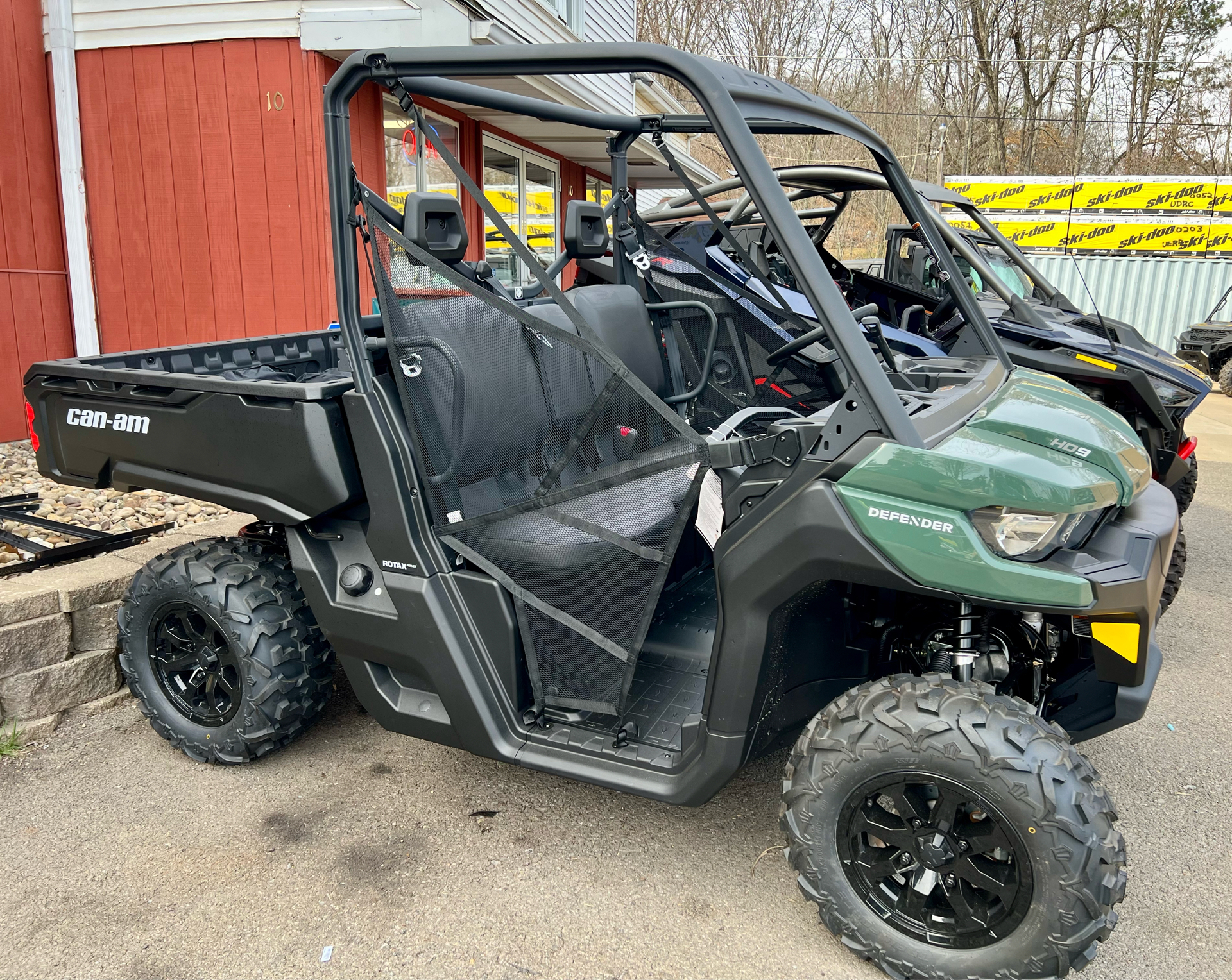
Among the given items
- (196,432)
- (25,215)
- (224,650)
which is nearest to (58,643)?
(224,650)

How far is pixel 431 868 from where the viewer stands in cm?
263

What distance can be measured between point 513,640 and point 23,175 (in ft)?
20.5

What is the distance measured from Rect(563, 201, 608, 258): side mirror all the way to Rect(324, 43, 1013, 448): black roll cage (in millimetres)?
357

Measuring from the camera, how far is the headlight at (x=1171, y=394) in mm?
5230

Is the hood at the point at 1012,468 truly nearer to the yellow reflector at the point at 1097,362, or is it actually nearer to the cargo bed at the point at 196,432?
the cargo bed at the point at 196,432

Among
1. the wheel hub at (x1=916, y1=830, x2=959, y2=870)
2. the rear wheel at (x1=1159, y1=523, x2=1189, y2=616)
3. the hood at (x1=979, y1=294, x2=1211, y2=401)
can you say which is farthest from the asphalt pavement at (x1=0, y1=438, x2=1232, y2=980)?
the hood at (x1=979, y1=294, x2=1211, y2=401)

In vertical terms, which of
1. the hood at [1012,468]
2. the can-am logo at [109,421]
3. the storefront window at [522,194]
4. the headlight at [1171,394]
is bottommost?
the headlight at [1171,394]

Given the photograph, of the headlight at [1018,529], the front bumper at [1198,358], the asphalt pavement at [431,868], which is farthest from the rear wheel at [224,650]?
the front bumper at [1198,358]

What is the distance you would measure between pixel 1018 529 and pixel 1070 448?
1.21 ft

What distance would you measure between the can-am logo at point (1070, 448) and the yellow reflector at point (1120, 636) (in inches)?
17.1

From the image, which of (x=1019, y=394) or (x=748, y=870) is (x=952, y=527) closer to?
(x=1019, y=394)

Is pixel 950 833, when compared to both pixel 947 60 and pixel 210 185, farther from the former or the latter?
pixel 947 60

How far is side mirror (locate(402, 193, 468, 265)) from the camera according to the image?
2.39 metres

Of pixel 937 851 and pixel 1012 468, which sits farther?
pixel 937 851
